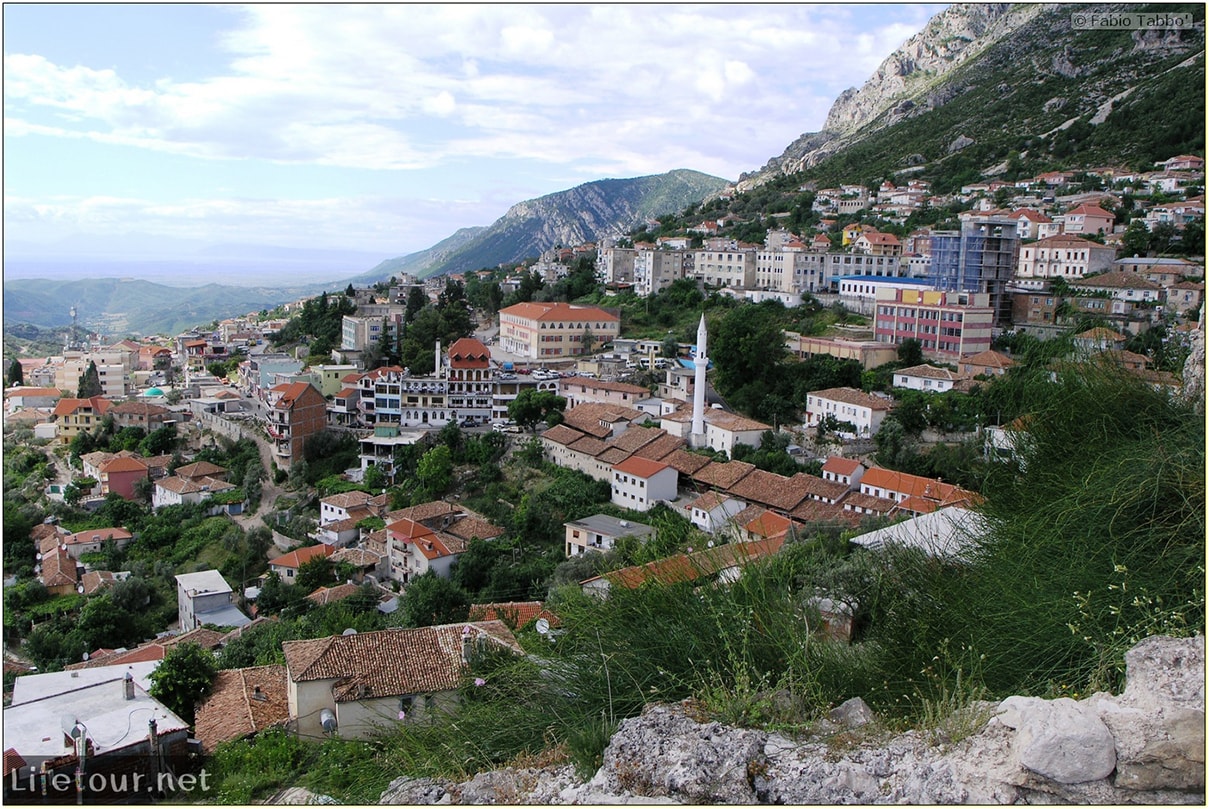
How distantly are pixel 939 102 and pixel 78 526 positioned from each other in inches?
2380

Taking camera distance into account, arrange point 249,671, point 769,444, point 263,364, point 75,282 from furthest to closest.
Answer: point 75,282 < point 263,364 < point 769,444 < point 249,671

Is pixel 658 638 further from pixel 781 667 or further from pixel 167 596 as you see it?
pixel 167 596

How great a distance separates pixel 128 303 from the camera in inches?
4444

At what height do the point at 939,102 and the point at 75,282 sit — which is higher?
the point at 939,102

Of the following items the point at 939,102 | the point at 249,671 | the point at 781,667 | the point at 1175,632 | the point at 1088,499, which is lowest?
the point at 249,671

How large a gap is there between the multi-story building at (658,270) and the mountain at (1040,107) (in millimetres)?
17118

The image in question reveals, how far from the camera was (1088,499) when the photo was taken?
3428 millimetres

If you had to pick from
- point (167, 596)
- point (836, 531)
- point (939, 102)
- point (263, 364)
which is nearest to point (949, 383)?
point (836, 531)

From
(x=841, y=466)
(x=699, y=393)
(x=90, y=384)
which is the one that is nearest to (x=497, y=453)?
(x=699, y=393)

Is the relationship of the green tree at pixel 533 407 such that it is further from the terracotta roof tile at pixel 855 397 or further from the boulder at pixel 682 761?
the boulder at pixel 682 761

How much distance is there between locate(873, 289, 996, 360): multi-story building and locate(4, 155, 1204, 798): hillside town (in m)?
0.09

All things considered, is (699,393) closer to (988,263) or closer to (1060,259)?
(988,263)

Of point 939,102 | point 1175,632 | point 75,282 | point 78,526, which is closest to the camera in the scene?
point 1175,632

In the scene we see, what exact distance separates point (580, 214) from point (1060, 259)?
97140 mm
